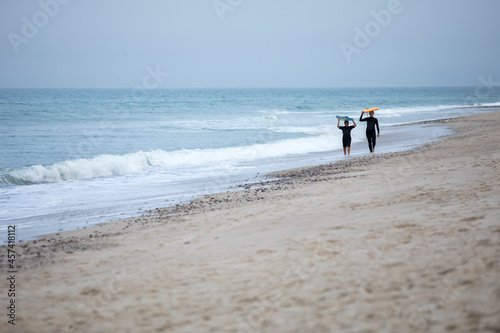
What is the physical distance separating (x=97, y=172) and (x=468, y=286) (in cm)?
1385

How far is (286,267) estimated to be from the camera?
16.8ft

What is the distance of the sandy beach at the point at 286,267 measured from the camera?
3.89 m

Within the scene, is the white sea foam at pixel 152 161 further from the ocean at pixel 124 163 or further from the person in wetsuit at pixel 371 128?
the person in wetsuit at pixel 371 128

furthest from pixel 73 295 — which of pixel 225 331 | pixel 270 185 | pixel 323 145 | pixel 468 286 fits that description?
pixel 323 145

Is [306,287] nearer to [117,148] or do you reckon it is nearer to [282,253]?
[282,253]

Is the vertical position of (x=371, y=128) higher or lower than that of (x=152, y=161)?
higher

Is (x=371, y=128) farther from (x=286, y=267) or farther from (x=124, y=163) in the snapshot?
(x=286, y=267)

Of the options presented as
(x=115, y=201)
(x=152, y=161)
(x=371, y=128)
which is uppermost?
(x=371, y=128)

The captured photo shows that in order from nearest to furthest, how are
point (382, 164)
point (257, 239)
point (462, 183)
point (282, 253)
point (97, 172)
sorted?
point (282, 253)
point (257, 239)
point (462, 183)
point (382, 164)
point (97, 172)

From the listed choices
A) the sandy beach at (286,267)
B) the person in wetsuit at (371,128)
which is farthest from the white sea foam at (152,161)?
the sandy beach at (286,267)

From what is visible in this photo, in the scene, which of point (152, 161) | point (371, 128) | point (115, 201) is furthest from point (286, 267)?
point (152, 161)

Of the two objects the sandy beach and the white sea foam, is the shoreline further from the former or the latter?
the white sea foam

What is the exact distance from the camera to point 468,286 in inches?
155

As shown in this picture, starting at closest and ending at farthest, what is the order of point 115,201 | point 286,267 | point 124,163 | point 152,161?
point 286,267
point 115,201
point 124,163
point 152,161
